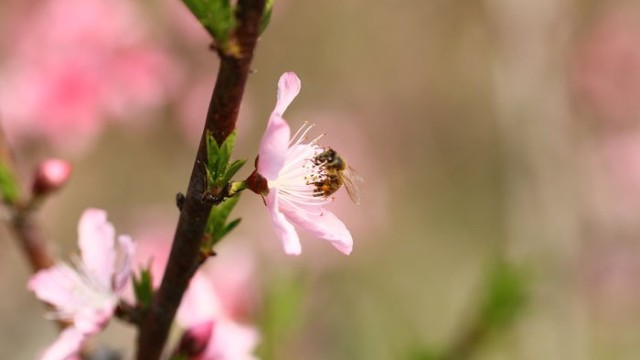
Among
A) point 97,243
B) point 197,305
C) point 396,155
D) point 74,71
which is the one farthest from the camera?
point 396,155

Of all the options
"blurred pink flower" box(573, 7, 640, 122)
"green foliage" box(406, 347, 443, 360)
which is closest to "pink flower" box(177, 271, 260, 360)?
"green foliage" box(406, 347, 443, 360)

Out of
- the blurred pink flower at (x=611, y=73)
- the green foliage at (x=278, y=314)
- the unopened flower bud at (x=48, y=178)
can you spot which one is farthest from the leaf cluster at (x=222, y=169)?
the blurred pink flower at (x=611, y=73)

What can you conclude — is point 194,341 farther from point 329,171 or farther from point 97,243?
point 329,171

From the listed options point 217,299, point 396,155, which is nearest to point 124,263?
point 217,299

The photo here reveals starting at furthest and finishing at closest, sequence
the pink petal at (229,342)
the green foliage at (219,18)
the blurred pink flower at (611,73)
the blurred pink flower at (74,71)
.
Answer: the blurred pink flower at (611,73) → the blurred pink flower at (74,71) → the pink petal at (229,342) → the green foliage at (219,18)

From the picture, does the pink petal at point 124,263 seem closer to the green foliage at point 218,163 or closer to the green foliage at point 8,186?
the green foliage at point 218,163

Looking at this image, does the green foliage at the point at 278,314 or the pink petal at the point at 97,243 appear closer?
the pink petal at the point at 97,243

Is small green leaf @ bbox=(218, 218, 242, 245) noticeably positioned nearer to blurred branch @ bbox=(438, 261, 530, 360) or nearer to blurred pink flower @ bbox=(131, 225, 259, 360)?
blurred pink flower @ bbox=(131, 225, 259, 360)

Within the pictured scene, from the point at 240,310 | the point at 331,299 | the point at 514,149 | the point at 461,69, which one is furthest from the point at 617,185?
the point at 240,310
